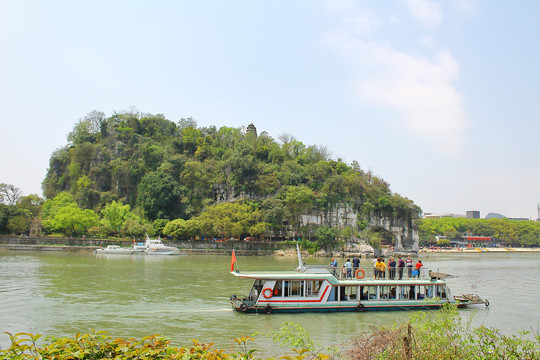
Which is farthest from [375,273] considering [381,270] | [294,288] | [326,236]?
[326,236]

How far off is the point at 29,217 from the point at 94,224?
10658mm

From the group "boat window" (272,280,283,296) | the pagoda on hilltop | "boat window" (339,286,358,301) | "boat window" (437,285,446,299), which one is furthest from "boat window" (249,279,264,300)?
the pagoda on hilltop

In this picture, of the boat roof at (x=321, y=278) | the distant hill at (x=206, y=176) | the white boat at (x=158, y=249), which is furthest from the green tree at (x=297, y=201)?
the boat roof at (x=321, y=278)

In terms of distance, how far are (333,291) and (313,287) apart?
0.97 meters

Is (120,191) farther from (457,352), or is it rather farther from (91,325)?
(457,352)

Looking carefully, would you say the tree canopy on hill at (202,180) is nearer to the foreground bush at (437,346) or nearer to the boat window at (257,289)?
the boat window at (257,289)

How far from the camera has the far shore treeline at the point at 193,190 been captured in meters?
68.6

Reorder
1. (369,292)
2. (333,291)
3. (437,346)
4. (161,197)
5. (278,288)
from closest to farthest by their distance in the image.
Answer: (437,346) → (278,288) → (333,291) → (369,292) → (161,197)

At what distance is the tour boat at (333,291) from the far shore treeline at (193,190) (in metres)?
46.5

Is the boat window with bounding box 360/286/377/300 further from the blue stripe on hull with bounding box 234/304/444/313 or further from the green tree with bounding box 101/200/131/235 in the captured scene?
the green tree with bounding box 101/200/131/235

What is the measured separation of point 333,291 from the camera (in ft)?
65.7

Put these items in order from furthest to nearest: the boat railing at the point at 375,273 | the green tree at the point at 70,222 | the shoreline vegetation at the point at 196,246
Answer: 1. the green tree at the point at 70,222
2. the shoreline vegetation at the point at 196,246
3. the boat railing at the point at 375,273

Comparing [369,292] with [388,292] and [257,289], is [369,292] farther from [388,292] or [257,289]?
[257,289]

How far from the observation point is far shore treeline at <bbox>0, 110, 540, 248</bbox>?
225ft
